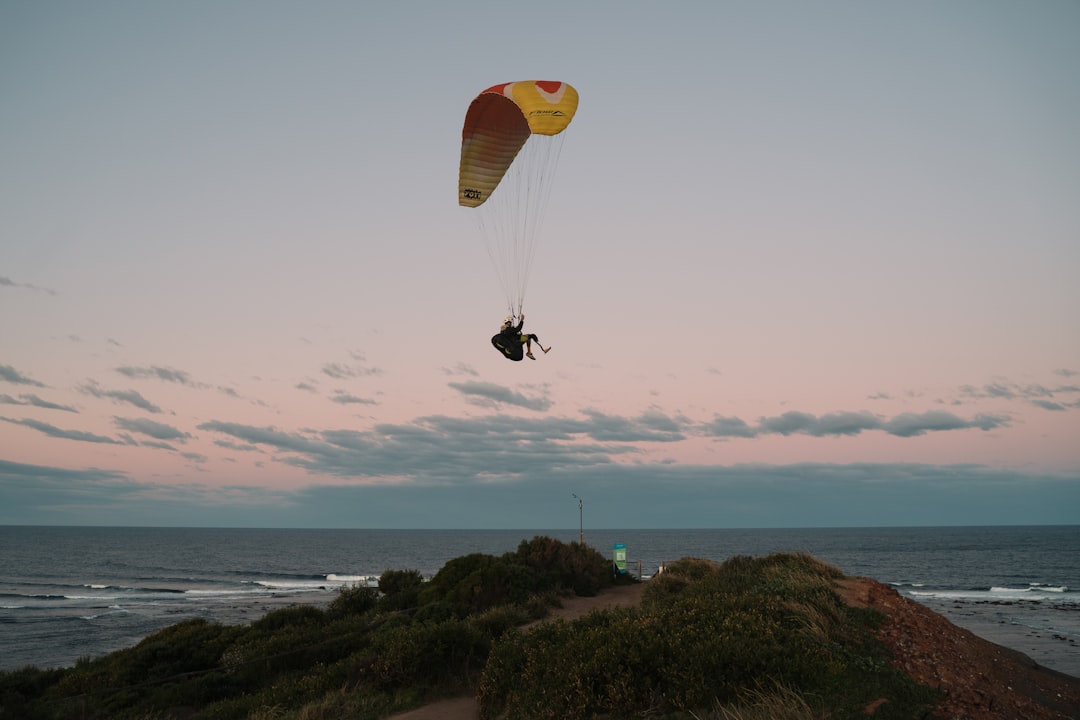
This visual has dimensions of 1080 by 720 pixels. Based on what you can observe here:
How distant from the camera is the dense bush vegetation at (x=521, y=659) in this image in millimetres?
9977

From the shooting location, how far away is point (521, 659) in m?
12.6

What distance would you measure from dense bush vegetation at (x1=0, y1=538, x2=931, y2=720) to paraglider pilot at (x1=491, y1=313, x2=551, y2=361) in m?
6.31

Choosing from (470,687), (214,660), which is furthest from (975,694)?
(214,660)

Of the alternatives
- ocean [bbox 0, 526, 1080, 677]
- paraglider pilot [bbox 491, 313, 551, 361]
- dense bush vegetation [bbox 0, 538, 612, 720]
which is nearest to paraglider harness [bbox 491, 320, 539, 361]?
paraglider pilot [bbox 491, 313, 551, 361]

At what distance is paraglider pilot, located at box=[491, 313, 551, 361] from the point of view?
17500mm

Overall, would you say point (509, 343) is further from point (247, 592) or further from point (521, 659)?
point (247, 592)

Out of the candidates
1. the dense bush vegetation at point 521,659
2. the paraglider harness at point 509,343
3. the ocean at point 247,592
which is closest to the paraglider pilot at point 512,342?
the paraglider harness at point 509,343

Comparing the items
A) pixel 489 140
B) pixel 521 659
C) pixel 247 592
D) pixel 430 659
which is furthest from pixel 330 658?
pixel 247 592

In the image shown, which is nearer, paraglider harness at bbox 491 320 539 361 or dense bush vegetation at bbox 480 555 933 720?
dense bush vegetation at bbox 480 555 933 720

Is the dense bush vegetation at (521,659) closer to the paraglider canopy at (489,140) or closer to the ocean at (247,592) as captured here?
the ocean at (247,592)

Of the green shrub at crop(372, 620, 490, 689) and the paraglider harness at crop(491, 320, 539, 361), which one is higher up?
the paraglider harness at crop(491, 320, 539, 361)

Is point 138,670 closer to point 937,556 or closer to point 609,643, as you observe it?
point 609,643

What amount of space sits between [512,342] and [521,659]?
7.54 m

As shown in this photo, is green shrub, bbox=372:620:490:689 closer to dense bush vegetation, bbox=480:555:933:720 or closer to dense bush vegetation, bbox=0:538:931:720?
dense bush vegetation, bbox=0:538:931:720
